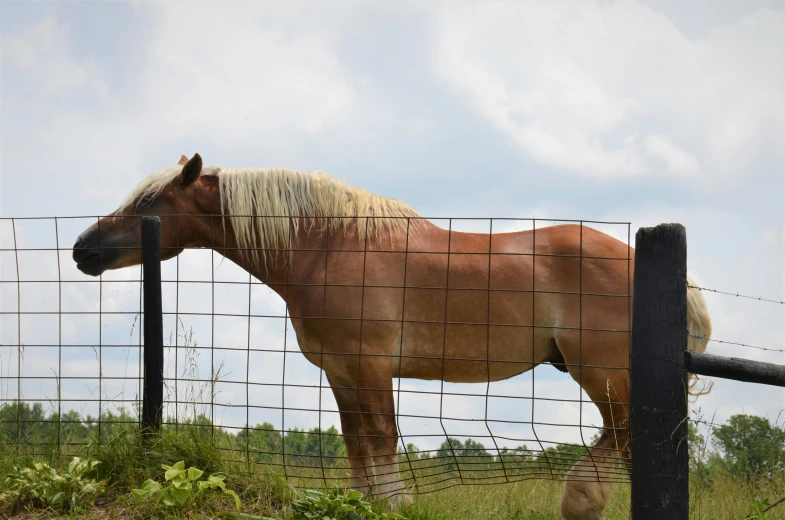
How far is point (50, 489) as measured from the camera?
12.3 ft

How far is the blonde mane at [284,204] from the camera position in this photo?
196 inches

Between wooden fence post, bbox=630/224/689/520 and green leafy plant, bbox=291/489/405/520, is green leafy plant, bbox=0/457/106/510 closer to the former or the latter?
green leafy plant, bbox=291/489/405/520

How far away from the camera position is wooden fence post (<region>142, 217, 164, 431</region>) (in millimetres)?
4109

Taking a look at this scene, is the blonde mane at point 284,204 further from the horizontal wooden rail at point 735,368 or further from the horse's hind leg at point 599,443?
the horizontal wooden rail at point 735,368

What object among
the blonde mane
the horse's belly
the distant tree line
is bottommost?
the distant tree line

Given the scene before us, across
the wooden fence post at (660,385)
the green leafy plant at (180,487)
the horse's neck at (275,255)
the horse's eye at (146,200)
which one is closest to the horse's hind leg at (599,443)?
the wooden fence post at (660,385)

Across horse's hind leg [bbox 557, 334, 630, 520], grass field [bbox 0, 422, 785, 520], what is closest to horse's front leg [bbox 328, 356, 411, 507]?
grass field [bbox 0, 422, 785, 520]

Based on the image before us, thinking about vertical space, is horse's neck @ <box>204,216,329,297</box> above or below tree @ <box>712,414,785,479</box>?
above

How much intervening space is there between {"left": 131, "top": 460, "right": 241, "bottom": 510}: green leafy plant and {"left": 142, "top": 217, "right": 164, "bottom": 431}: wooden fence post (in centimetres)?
51

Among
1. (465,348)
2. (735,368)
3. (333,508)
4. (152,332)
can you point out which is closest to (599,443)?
(465,348)

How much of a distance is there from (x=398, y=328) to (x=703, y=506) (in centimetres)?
269

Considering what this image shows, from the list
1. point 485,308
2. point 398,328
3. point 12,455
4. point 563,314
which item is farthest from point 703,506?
point 12,455

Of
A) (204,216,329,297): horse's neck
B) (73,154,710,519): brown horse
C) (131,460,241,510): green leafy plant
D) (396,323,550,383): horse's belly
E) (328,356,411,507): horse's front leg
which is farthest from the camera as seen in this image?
(204,216,329,297): horse's neck

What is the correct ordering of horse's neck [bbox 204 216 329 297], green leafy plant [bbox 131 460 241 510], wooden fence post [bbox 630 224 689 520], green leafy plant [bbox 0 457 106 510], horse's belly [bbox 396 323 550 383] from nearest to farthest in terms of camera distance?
wooden fence post [bbox 630 224 689 520], green leafy plant [bbox 131 460 241 510], green leafy plant [bbox 0 457 106 510], horse's belly [bbox 396 323 550 383], horse's neck [bbox 204 216 329 297]
